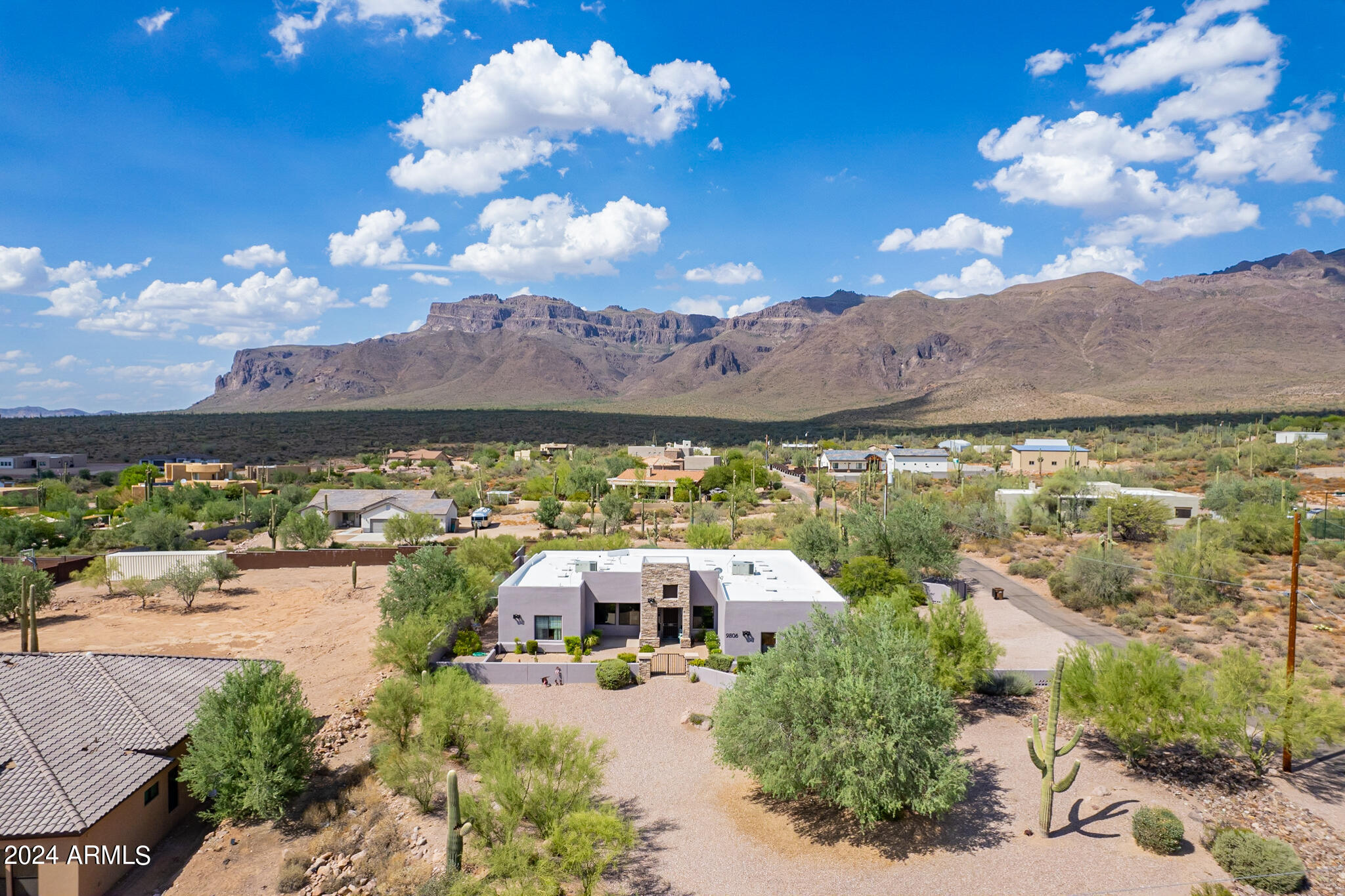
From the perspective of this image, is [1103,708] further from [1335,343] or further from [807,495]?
[1335,343]

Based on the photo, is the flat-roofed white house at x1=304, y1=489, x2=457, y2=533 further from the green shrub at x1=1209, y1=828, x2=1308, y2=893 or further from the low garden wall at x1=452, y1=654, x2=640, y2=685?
the green shrub at x1=1209, y1=828, x2=1308, y2=893

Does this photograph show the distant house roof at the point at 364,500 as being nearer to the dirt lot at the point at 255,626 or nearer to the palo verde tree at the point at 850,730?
the dirt lot at the point at 255,626

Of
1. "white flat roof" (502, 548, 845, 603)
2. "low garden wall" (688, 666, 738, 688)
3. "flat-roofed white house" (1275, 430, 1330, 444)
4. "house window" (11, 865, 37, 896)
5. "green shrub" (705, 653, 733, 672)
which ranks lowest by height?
"house window" (11, 865, 37, 896)

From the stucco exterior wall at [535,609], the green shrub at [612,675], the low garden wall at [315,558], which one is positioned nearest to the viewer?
the green shrub at [612,675]

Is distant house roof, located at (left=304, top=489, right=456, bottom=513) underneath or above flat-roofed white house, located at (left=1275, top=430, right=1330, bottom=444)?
underneath

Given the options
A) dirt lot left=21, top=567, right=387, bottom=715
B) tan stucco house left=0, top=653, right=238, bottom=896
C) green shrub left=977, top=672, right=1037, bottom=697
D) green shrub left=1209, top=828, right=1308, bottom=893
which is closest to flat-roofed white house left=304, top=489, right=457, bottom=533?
dirt lot left=21, top=567, right=387, bottom=715

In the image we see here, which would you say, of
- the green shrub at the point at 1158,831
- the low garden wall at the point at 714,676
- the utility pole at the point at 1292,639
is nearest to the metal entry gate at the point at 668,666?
the low garden wall at the point at 714,676
